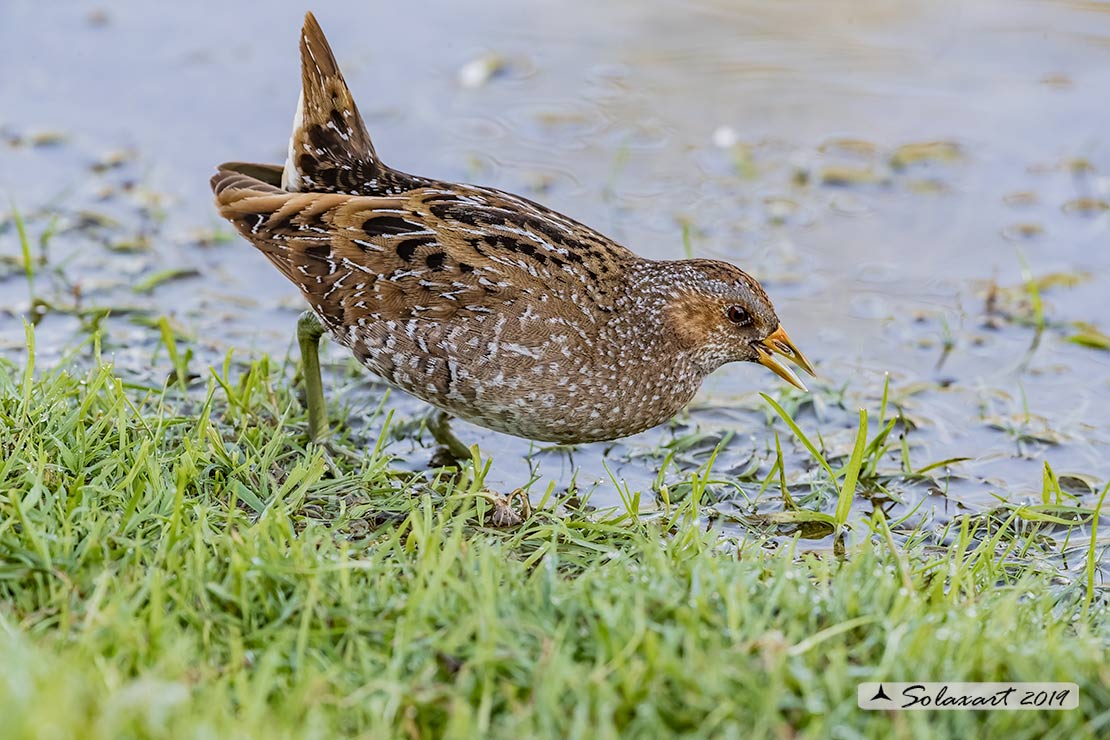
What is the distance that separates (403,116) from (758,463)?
12.3ft

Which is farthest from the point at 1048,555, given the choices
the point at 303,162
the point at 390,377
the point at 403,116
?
the point at 403,116

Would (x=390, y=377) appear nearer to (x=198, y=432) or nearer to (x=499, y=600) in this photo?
(x=198, y=432)

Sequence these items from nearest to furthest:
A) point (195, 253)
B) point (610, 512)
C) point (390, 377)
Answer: point (610, 512), point (390, 377), point (195, 253)

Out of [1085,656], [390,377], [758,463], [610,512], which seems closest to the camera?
[1085,656]

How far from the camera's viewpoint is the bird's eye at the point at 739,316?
188 inches

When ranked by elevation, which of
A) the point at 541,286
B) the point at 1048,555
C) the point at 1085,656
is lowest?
the point at 1048,555

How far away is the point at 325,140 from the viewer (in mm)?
5031

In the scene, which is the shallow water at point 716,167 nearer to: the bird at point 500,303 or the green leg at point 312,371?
the green leg at point 312,371

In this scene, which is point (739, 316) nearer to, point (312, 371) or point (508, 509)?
point (508, 509)

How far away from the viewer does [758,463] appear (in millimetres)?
5195

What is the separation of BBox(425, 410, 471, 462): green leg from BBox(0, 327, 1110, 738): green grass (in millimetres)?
768

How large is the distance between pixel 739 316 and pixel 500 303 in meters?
0.88

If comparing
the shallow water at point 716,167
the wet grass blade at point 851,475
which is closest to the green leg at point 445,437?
the shallow water at point 716,167

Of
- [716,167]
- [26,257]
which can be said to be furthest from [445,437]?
[716,167]
